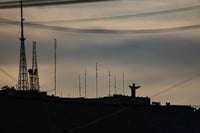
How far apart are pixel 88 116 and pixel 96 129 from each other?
167cm

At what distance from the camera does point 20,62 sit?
87812 mm

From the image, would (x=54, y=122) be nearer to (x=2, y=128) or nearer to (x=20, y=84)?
(x=2, y=128)

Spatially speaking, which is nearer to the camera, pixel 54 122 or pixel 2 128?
pixel 2 128

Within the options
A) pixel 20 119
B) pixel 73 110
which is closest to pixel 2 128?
pixel 20 119

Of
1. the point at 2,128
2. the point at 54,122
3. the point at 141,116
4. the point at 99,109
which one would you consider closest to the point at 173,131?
the point at 141,116

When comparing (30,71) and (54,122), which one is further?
(30,71)

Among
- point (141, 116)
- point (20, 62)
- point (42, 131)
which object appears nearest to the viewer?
point (42, 131)

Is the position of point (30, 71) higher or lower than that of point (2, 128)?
higher

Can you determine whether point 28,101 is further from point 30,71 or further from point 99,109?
point 30,71

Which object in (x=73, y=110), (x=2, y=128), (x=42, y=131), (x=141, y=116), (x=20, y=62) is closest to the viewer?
(x=2, y=128)

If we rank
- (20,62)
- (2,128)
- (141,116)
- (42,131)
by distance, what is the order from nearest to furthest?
(2,128)
(42,131)
(141,116)
(20,62)

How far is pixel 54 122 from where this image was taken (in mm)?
71125

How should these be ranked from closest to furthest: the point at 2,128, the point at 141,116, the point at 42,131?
1. the point at 2,128
2. the point at 42,131
3. the point at 141,116

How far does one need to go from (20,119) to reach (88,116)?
1043 centimetres
